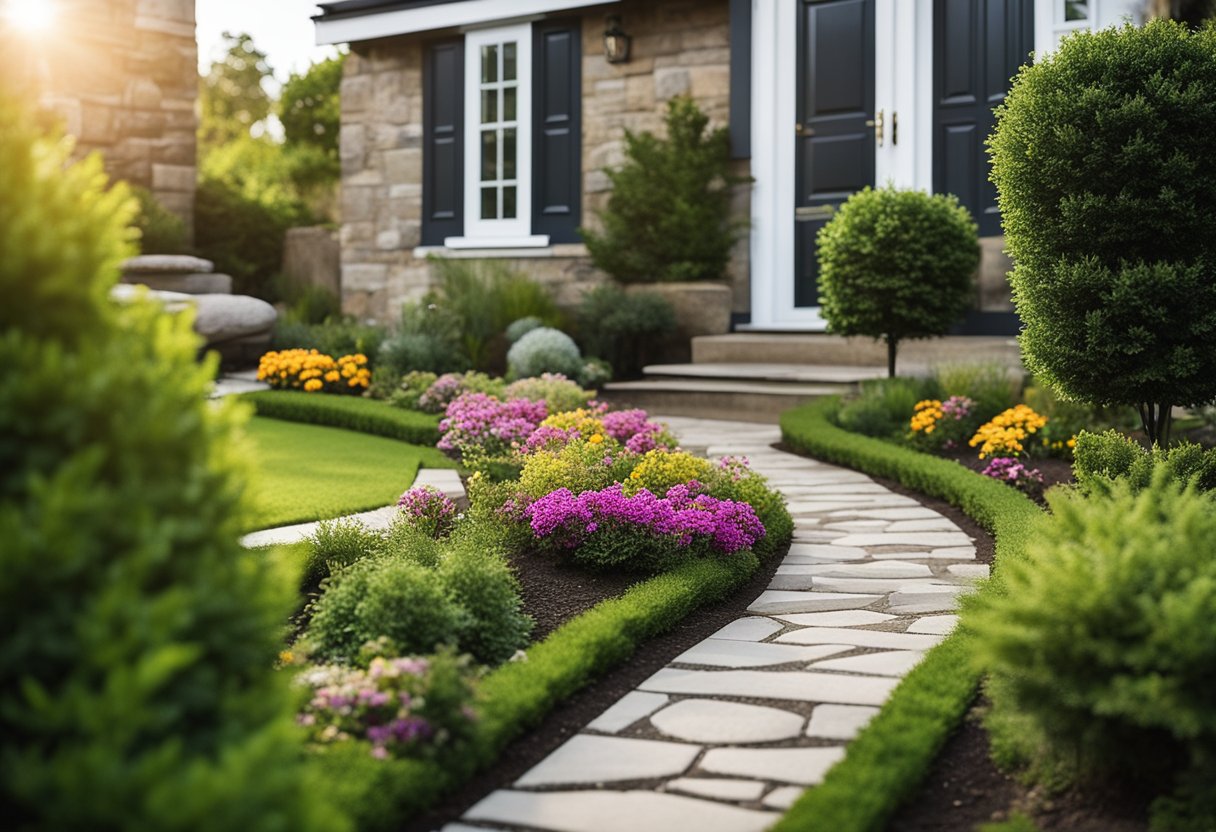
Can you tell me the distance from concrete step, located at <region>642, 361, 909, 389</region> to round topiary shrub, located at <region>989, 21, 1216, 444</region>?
433cm

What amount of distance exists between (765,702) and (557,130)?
1002 cm

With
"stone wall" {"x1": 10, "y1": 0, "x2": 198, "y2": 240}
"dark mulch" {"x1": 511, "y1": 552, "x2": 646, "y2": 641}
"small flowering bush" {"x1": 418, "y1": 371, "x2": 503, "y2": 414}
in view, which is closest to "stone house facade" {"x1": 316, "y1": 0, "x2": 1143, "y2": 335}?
"stone wall" {"x1": 10, "y1": 0, "x2": 198, "y2": 240}

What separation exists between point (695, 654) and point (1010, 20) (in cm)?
816

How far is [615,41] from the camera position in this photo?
11.9 meters

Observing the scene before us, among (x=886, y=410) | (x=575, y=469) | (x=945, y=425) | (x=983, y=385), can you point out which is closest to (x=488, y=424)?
(x=575, y=469)

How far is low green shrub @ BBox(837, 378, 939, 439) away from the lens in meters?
8.20

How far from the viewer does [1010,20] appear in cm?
1029

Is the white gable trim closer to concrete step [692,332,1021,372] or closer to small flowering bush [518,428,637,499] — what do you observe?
concrete step [692,332,1021,372]

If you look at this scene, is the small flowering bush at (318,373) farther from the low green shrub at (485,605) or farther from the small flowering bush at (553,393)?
the low green shrub at (485,605)

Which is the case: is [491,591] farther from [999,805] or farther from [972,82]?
[972,82]

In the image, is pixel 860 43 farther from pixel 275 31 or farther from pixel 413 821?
pixel 275 31

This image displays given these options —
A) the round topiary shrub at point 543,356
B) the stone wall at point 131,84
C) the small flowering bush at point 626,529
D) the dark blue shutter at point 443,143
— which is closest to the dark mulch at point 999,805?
the small flowering bush at point 626,529

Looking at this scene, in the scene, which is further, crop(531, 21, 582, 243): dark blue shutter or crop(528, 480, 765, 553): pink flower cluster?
crop(531, 21, 582, 243): dark blue shutter

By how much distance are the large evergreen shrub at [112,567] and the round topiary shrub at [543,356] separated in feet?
27.3
